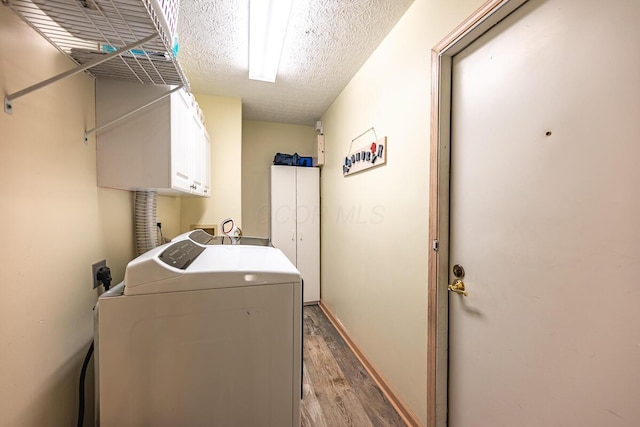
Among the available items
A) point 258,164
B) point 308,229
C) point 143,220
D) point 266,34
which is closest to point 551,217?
point 266,34

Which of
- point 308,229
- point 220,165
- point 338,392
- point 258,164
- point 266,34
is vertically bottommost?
point 338,392

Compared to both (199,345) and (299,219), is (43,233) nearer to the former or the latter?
(199,345)

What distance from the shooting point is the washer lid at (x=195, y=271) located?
83cm

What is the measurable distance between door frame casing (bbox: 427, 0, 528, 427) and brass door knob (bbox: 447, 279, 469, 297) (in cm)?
4

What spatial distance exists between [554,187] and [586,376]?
61 cm

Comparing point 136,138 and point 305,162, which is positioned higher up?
point 305,162

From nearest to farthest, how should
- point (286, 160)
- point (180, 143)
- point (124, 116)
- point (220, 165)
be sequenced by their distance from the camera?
point (124, 116) < point (180, 143) < point (220, 165) < point (286, 160)

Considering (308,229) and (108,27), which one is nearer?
(108,27)

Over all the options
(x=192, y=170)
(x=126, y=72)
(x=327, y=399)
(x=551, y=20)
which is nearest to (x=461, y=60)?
(x=551, y=20)

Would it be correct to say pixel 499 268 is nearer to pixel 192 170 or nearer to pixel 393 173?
pixel 393 173

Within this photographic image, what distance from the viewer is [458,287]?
121 cm

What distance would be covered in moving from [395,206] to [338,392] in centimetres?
143

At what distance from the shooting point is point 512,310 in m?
0.97

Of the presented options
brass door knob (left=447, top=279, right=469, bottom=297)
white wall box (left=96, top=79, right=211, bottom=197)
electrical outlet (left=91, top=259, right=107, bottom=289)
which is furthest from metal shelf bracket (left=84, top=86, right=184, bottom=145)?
brass door knob (left=447, top=279, right=469, bottom=297)
